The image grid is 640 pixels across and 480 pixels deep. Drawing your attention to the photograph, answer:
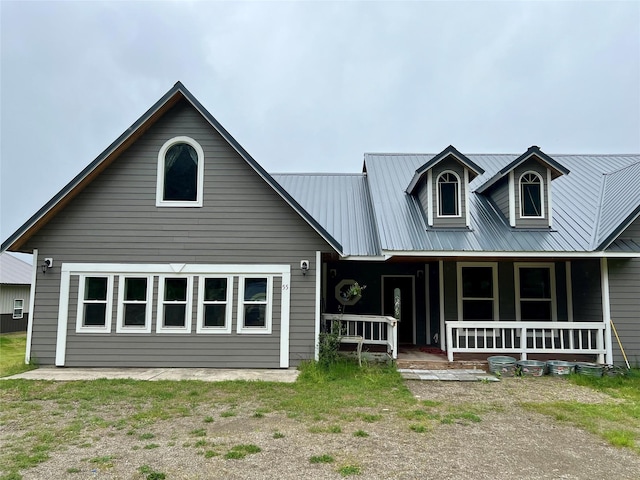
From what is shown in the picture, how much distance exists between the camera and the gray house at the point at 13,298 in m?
21.4

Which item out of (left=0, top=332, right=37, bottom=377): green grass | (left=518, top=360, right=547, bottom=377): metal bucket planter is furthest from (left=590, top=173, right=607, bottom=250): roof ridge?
(left=0, top=332, right=37, bottom=377): green grass

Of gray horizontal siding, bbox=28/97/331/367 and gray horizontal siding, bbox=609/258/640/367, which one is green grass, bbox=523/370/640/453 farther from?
gray horizontal siding, bbox=28/97/331/367

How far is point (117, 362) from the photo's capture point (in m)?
9.42

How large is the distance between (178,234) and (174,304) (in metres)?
1.64

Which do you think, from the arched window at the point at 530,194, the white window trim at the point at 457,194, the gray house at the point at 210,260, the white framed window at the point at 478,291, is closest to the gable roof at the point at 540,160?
the arched window at the point at 530,194

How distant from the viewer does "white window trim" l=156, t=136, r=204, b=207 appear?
9719mm

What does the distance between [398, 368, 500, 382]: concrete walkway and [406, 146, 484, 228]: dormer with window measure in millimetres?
3811

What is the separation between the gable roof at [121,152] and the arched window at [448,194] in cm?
368

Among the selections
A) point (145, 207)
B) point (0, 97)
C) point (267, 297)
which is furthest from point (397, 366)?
point (0, 97)

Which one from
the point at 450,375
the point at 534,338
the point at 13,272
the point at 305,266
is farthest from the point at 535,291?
the point at 13,272

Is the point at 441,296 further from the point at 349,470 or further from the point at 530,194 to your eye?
the point at 349,470

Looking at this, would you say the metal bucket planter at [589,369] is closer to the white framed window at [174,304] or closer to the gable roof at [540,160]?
the gable roof at [540,160]

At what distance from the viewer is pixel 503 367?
30.2 ft

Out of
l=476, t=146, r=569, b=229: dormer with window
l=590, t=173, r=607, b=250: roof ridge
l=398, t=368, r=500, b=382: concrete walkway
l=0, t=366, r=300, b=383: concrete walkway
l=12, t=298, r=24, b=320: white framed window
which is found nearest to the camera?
l=0, t=366, r=300, b=383: concrete walkway
